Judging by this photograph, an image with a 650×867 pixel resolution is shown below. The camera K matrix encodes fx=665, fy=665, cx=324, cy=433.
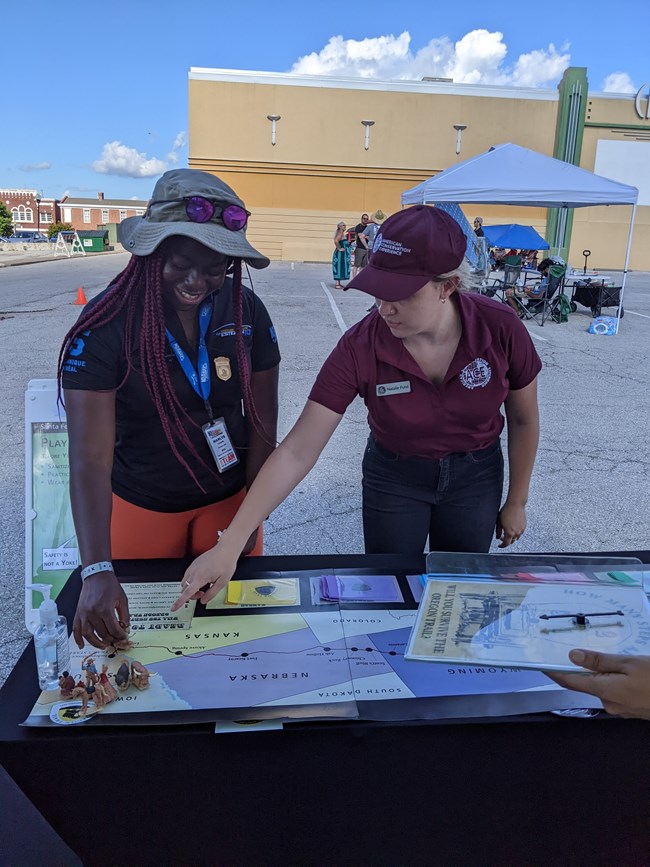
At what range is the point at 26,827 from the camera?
1.01m

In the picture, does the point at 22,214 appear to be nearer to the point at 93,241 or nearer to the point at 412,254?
the point at 93,241

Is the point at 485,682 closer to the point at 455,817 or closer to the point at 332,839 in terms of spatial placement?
the point at 455,817

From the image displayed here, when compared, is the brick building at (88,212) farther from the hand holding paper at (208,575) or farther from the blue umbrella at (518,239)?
the hand holding paper at (208,575)

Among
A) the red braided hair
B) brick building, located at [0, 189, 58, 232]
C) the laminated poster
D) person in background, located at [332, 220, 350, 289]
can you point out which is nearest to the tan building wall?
person in background, located at [332, 220, 350, 289]

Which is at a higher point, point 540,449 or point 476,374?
point 476,374

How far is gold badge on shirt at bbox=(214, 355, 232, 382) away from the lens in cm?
169

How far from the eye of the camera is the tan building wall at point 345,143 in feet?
80.1

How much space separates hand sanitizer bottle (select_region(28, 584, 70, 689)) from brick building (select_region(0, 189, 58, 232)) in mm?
92479

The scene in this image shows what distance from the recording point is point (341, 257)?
49.6 ft

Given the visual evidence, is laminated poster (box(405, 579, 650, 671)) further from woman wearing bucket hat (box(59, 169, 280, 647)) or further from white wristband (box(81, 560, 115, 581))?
white wristband (box(81, 560, 115, 581))

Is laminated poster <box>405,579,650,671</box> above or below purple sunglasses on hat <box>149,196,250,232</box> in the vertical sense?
below

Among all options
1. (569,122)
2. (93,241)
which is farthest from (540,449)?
(93,241)

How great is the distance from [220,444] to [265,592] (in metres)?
0.42

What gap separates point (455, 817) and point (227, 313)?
4.01ft
